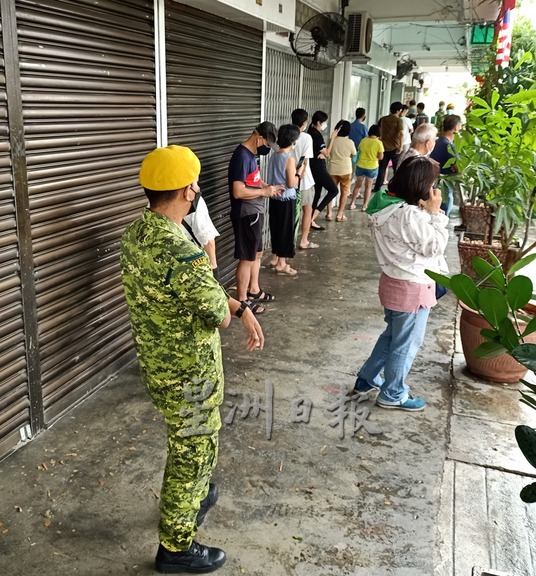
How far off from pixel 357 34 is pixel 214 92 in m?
4.26

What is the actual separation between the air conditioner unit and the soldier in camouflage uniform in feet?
23.6

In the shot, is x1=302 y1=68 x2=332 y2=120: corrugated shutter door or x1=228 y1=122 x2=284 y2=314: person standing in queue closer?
x1=228 y1=122 x2=284 y2=314: person standing in queue

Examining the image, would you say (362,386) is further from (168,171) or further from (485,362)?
(168,171)

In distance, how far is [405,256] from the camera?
338cm

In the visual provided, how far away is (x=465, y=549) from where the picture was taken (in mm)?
2541

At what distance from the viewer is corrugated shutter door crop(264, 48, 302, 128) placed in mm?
6918

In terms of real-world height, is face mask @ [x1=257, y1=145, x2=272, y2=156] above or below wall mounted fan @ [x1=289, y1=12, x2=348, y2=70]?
below

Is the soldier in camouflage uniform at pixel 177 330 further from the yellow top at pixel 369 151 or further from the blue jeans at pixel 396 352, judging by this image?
the yellow top at pixel 369 151

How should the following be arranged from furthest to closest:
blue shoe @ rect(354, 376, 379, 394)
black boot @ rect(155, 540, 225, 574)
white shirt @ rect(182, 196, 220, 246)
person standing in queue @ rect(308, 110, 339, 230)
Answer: person standing in queue @ rect(308, 110, 339, 230)
white shirt @ rect(182, 196, 220, 246)
blue shoe @ rect(354, 376, 379, 394)
black boot @ rect(155, 540, 225, 574)

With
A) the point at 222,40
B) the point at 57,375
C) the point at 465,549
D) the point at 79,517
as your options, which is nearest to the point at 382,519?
the point at 465,549

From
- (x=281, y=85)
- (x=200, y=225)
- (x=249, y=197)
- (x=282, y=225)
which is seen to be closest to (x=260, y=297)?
(x=282, y=225)

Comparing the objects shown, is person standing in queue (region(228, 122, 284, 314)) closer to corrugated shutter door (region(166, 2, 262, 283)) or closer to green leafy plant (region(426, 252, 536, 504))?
corrugated shutter door (region(166, 2, 262, 283))

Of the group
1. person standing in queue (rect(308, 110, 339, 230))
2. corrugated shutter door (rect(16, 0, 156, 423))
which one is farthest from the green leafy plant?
person standing in queue (rect(308, 110, 339, 230))

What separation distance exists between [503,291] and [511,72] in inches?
255
